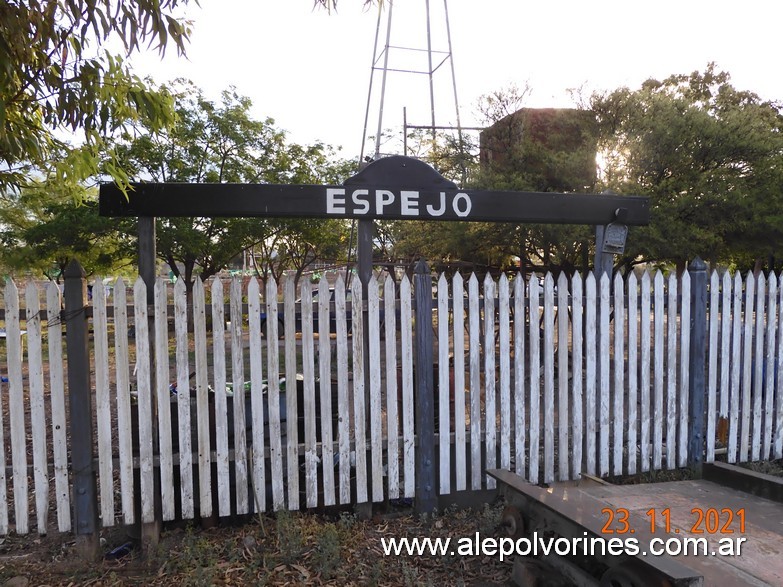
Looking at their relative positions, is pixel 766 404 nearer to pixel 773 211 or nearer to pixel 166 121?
pixel 166 121

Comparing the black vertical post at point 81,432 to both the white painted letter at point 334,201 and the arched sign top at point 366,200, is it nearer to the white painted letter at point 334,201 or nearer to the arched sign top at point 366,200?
the arched sign top at point 366,200

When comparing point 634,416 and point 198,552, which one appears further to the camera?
point 634,416

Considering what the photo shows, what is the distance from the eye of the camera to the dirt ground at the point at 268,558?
3336 mm

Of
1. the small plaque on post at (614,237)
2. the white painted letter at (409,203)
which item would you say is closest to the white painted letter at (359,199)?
the white painted letter at (409,203)

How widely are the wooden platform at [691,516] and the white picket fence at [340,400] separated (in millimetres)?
698

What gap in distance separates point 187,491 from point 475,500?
6.82ft

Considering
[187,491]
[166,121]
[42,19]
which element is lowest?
[187,491]

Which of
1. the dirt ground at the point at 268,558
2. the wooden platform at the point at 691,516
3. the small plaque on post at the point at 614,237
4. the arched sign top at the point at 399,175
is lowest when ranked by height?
the dirt ground at the point at 268,558

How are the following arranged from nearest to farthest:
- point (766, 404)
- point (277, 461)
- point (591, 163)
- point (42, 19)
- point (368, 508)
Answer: point (42, 19), point (277, 461), point (368, 508), point (766, 404), point (591, 163)

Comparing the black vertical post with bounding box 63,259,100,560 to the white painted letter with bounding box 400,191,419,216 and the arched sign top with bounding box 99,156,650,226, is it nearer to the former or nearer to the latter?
the arched sign top with bounding box 99,156,650,226

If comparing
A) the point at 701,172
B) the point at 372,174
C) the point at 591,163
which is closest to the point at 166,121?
the point at 372,174

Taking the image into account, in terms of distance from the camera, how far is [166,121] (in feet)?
12.3

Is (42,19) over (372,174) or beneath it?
over

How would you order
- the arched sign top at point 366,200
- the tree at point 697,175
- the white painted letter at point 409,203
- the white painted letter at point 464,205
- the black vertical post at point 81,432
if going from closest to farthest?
the black vertical post at point 81,432, the arched sign top at point 366,200, the white painted letter at point 409,203, the white painted letter at point 464,205, the tree at point 697,175
